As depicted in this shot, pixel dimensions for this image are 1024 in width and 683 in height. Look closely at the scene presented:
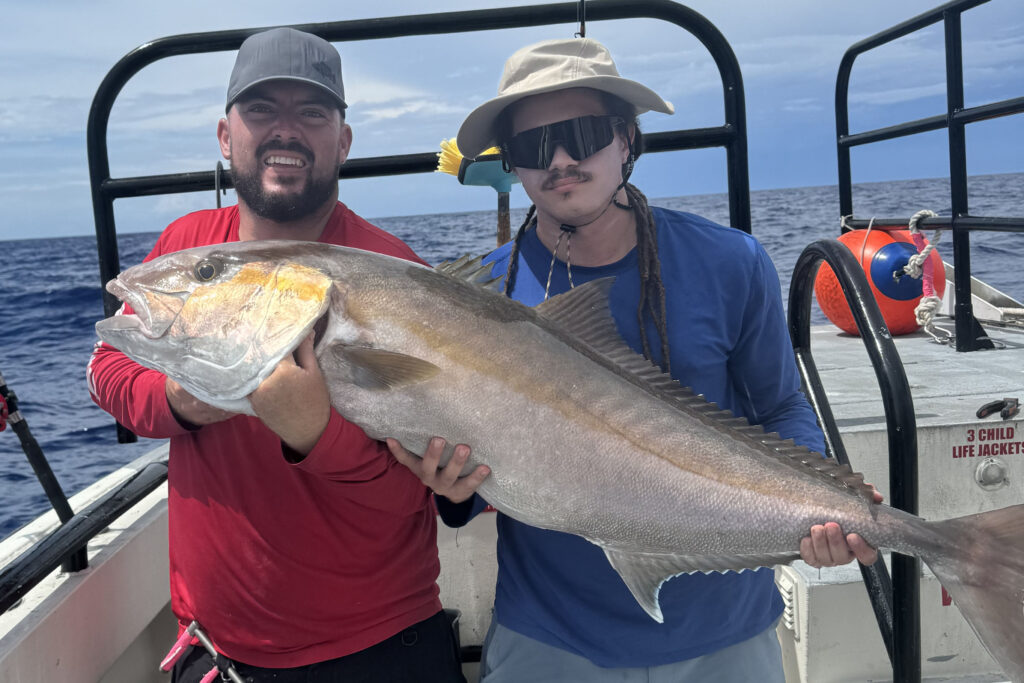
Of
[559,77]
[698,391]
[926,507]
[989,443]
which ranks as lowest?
[926,507]

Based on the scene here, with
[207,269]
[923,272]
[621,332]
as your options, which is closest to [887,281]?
[923,272]

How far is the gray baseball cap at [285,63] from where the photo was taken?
7.61ft

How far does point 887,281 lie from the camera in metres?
5.80

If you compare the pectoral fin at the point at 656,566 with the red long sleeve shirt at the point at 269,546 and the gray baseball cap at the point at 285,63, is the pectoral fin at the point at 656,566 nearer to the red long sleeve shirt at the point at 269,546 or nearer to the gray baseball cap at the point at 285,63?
the red long sleeve shirt at the point at 269,546

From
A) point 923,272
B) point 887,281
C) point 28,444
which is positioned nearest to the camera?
point 28,444

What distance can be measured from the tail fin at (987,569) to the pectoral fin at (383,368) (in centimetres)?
119

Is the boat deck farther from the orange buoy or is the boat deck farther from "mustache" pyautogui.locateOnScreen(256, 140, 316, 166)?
"mustache" pyautogui.locateOnScreen(256, 140, 316, 166)

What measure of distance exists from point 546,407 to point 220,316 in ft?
2.49

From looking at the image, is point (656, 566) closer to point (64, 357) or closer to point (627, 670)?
point (627, 670)

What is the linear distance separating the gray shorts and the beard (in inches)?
52.4

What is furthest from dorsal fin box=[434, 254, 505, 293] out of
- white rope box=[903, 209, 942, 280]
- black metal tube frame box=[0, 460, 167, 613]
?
white rope box=[903, 209, 942, 280]

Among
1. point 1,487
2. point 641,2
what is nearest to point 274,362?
point 641,2

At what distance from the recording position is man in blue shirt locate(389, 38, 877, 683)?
2.05 m

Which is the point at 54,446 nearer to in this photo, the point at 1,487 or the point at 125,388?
the point at 1,487
